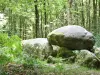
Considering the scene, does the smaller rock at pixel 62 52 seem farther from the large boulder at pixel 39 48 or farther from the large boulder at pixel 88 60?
the large boulder at pixel 88 60

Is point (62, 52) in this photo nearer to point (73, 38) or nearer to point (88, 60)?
point (73, 38)

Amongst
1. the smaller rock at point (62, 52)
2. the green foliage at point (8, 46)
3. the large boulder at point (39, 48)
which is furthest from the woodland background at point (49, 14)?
the green foliage at point (8, 46)

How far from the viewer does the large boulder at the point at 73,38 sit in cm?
1450

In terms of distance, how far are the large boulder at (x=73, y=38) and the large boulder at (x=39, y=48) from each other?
2.30 ft

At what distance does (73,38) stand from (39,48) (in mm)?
2233

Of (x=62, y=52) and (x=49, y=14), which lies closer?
(x=62, y=52)

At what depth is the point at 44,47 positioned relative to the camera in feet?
49.9

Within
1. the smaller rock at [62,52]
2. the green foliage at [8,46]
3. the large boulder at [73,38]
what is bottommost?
the smaller rock at [62,52]

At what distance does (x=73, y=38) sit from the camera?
47.6 ft

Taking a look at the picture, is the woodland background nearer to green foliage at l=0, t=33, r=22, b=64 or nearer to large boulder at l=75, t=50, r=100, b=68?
large boulder at l=75, t=50, r=100, b=68

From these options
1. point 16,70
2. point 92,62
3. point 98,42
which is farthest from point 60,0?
point 16,70

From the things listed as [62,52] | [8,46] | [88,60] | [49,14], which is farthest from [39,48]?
[49,14]

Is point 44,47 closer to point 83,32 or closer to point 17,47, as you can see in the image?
point 83,32

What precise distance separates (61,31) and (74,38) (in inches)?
35.5
